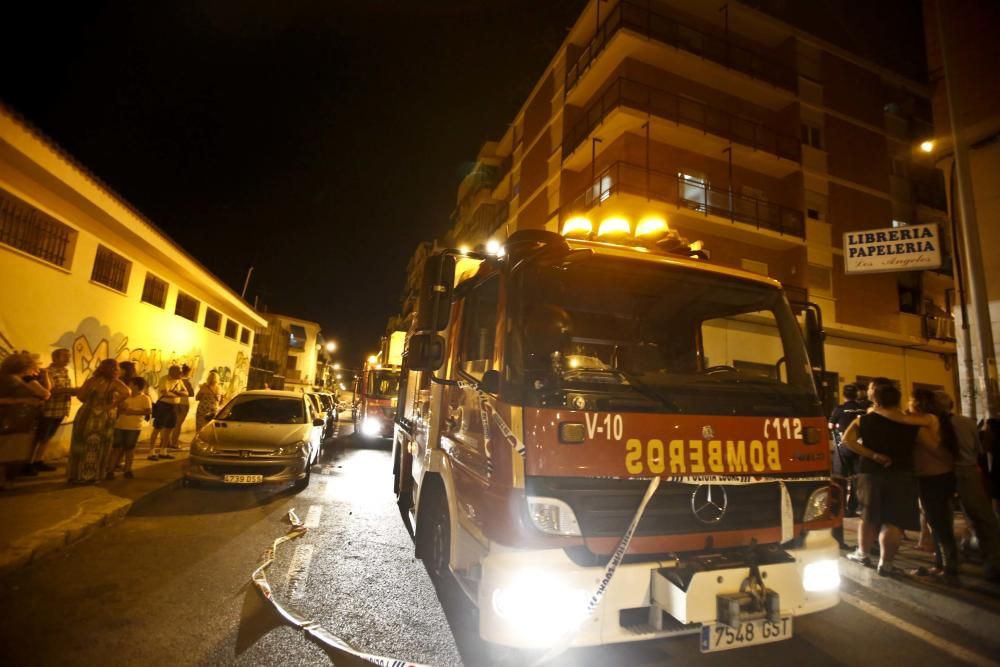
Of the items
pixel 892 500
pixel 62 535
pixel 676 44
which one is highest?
pixel 676 44

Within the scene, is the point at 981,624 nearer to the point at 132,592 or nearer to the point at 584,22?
the point at 132,592

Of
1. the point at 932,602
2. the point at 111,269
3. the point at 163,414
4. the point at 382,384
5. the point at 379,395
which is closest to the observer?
the point at 932,602

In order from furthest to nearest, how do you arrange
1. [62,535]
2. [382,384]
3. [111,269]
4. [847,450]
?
[382,384]
[111,269]
[847,450]
[62,535]

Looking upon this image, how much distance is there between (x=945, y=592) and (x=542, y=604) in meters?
4.43

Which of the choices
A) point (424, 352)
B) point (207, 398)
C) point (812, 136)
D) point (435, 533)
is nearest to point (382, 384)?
point (207, 398)

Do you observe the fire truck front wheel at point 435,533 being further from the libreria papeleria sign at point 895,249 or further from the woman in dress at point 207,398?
the libreria papeleria sign at point 895,249

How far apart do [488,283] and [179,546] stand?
411cm

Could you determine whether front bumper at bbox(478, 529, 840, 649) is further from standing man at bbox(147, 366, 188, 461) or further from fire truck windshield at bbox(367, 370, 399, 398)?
fire truck windshield at bbox(367, 370, 399, 398)

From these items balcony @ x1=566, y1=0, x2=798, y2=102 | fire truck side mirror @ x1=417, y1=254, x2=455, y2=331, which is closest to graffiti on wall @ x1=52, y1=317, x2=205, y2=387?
fire truck side mirror @ x1=417, y1=254, x2=455, y2=331

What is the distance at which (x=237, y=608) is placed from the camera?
3305 mm

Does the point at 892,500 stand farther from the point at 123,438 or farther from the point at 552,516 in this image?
the point at 123,438

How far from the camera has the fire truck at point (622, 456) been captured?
220 cm

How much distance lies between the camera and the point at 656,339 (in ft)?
11.8

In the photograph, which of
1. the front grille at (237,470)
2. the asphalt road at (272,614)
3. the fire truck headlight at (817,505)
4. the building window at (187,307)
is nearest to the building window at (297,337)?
the building window at (187,307)
